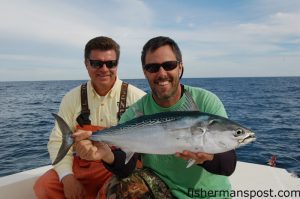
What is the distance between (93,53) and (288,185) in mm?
3892

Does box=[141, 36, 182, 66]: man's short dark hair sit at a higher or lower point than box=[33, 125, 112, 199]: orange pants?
higher

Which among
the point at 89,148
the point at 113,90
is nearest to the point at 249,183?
the point at 113,90

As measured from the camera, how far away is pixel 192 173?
381cm

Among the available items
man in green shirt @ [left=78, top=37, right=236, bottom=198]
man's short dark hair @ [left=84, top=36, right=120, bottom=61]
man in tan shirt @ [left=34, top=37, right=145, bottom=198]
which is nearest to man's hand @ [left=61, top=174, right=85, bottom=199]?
man in tan shirt @ [left=34, top=37, right=145, bottom=198]

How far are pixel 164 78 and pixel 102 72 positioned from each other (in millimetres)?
1752

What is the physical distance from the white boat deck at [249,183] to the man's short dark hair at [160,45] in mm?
2823

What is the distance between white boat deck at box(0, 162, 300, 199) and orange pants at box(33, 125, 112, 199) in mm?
874

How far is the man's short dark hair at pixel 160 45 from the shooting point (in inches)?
157

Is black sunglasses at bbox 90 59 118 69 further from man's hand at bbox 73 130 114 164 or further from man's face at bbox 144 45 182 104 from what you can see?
man's hand at bbox 73 130 114 164

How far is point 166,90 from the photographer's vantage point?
388 centimetres

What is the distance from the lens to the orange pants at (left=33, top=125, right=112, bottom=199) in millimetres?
4953

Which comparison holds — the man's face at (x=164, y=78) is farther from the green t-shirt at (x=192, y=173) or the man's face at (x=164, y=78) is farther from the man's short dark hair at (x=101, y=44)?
the man's short dark hair at (x=101, y=44)

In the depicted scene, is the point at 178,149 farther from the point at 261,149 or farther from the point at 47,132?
the point at 47,132

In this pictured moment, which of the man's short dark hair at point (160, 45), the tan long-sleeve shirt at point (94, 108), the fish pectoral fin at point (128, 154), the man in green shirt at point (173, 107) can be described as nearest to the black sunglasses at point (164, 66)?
the man in green shirt at point (173, 107)
